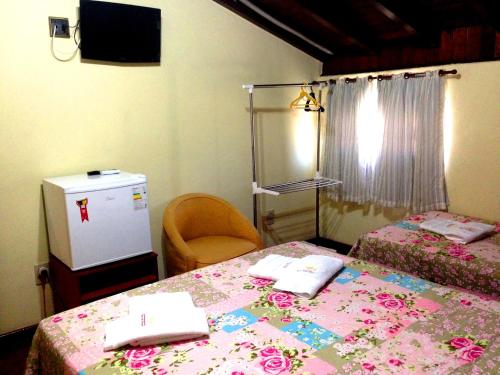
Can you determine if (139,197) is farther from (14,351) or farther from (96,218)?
(14,351)

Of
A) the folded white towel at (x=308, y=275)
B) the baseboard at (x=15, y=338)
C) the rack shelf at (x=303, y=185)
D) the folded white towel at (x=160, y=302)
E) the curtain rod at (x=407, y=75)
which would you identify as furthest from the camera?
the rack shelf at (x=303, y=185)

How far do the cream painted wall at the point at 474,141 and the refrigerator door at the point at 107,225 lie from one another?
2.44m

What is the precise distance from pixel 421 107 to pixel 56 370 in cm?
314

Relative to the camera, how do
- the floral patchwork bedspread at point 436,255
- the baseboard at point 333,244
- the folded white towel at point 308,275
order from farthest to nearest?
the baseboard at point 333,244 < the floral patchwork bedspread at point 436,255 < the folded white towel at point 308,275

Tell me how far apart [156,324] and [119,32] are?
2186mm

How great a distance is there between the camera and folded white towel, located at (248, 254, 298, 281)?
2096mm

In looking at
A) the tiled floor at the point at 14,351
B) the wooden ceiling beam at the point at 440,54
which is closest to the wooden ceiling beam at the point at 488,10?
the wooden ceiling beam at the point at 440,54

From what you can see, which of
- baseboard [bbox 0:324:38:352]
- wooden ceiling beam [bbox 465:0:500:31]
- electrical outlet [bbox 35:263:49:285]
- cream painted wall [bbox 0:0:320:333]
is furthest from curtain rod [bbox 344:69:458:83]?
baseboard [bbox 0:324:38:352]

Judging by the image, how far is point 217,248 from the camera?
3172 millimetres

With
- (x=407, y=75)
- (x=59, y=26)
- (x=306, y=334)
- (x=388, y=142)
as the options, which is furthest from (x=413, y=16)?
(x=306, y=334)

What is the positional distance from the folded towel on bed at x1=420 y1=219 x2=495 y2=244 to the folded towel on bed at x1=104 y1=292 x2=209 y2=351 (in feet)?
5.83

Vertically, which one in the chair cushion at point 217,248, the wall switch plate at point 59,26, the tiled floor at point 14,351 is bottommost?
the tiled floor at point 14,351

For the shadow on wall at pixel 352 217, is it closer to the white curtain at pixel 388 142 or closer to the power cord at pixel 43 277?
the white curtain at pixel 388 142

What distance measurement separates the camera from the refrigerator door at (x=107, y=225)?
247 centimetres
